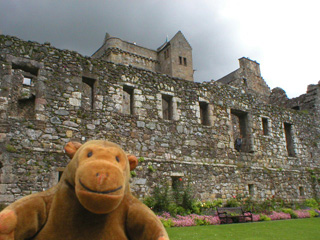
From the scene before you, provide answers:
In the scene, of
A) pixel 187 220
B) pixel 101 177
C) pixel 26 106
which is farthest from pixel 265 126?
pixel 101 177

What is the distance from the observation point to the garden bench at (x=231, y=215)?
10.6 metres

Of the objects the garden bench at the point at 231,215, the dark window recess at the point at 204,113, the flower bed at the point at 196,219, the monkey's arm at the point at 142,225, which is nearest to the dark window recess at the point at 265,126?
the dark window recess at the point at 204,113

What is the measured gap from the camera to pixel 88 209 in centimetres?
239

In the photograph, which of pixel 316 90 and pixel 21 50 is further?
pixel 316 90

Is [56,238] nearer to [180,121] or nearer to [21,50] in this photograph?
[21,50]

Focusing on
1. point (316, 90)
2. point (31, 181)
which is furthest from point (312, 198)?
point (31, 181)

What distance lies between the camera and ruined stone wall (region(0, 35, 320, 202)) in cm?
884

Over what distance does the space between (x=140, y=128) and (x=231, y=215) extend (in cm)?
465

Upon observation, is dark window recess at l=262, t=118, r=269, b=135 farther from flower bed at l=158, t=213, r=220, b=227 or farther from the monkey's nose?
the monkey's nose

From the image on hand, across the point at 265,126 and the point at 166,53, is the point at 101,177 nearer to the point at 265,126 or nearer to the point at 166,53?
the point at 265,126

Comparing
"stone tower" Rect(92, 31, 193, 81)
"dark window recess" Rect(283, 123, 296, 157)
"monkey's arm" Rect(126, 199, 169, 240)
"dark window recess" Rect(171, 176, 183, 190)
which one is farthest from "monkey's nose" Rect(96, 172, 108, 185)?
"stone tower" Rect(92, 31, 193, 81)

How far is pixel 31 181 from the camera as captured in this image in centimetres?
850

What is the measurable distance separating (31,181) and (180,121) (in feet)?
20.1

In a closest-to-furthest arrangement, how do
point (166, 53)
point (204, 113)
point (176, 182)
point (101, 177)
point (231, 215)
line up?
point (101, 177) → point (231, 215) → point (176, 182) → point (204, 113) → point (166, 53)
